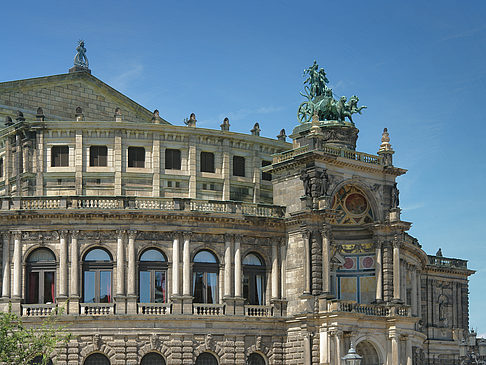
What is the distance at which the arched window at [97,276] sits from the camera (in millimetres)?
68188

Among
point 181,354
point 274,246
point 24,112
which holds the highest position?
point 24,112

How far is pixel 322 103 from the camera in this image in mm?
76875

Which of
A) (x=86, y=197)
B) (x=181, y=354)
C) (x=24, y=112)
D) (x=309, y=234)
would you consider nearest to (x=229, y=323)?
(x=181, y=354)

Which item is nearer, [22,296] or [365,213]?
[22,296]

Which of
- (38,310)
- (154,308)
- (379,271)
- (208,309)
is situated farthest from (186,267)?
(379,271)

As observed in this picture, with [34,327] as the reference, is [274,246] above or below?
above

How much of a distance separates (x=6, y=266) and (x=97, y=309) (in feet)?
23.2

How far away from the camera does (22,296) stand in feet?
222

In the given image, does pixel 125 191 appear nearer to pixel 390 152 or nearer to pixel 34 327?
pixel 34 327

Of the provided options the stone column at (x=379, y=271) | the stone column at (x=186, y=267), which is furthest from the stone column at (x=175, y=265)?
the stone column at (x=379, y=271)

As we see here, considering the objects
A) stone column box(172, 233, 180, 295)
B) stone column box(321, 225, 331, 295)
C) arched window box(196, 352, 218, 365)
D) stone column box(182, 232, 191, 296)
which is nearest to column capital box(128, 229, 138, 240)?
stone column box(172, 233, 180, 295)

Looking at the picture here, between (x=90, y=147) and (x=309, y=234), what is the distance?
61.6ft

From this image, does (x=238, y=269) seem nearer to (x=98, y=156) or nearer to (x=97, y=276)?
(x=97, y=276)

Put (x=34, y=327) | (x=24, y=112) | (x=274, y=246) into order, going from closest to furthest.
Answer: (x=34, y=327)
(x=274, y=246)
(x=24, y=112)
